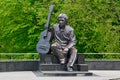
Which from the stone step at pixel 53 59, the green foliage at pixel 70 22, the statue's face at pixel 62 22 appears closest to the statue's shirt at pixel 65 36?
the statue's face at pixel 62 22

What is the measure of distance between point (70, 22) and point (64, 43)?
8.87m

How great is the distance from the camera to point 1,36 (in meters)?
32.2

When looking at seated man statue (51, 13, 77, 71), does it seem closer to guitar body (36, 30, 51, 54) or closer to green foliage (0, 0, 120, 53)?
guitar body (36, 30, 51, 54)

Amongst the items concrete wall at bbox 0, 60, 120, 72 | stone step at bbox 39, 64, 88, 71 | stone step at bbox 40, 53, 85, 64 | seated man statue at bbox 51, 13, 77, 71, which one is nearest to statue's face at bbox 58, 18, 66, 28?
seated man statue at bbox 51, 13, 77, 71

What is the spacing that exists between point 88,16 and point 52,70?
31.5 ft

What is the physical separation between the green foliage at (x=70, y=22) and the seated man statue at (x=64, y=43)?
7753 millimetres

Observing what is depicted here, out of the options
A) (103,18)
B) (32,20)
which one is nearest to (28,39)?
(32,20)

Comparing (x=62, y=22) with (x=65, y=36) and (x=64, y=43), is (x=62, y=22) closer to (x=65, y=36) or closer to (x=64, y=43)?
(x=65, y=36)

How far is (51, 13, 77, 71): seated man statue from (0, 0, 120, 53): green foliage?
7.75 metres

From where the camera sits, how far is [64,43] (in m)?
18.1

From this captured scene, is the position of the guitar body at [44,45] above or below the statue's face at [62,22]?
below

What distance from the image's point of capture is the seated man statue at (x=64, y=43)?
17.9 meters

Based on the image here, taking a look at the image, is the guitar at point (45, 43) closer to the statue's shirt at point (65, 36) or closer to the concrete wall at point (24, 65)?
the statue's shirt at point (65, 36)

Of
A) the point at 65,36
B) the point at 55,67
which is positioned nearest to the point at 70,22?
the point at 65,36
